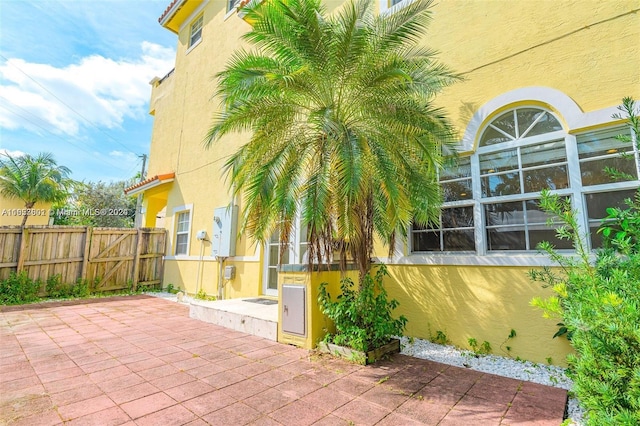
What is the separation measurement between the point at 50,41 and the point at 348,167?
46.9 ft

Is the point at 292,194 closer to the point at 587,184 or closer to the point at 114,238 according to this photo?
the point at 587,184

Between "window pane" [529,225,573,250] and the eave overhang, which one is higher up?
the eave overhang

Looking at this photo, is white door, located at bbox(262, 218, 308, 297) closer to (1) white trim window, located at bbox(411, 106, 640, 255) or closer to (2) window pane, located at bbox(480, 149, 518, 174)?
(1) white trim window, located at bbox(411, 106, 640, 255)

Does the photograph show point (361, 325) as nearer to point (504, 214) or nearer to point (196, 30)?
point (504, 214)

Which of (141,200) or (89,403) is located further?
(141,200)

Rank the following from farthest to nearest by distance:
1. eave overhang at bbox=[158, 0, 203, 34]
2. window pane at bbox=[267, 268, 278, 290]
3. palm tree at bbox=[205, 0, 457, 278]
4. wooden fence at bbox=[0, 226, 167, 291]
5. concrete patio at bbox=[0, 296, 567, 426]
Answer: eave overhang at bbox=[158, 0, 203, 34] → wooden fence at bbox=[0, 226, 167, 291] → window pane at bbox=[267, 268, 278, 290] → palm tree at bbox=[205, 0, 457, 278] → concrete patio at bbox=[0, 296, 567, 426]

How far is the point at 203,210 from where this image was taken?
1079cm

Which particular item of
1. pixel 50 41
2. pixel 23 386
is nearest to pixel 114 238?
pixel 50 41

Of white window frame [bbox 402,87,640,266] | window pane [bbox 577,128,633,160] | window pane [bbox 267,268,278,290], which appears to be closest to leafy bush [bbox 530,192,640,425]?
white window frame [bbox 402,87,640,266]

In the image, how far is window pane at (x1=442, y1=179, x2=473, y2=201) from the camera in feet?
18.3

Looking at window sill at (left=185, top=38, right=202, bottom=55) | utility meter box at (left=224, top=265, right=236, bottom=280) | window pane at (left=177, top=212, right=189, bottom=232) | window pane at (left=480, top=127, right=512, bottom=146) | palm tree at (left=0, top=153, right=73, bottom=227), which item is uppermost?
window sill at (left=185, top=38, right=202, bottom=55)

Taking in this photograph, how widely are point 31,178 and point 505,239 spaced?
2128 cm

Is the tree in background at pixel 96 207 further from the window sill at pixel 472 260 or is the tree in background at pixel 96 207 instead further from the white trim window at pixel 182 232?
the window sill at pixel 472 260

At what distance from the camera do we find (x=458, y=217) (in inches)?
222
